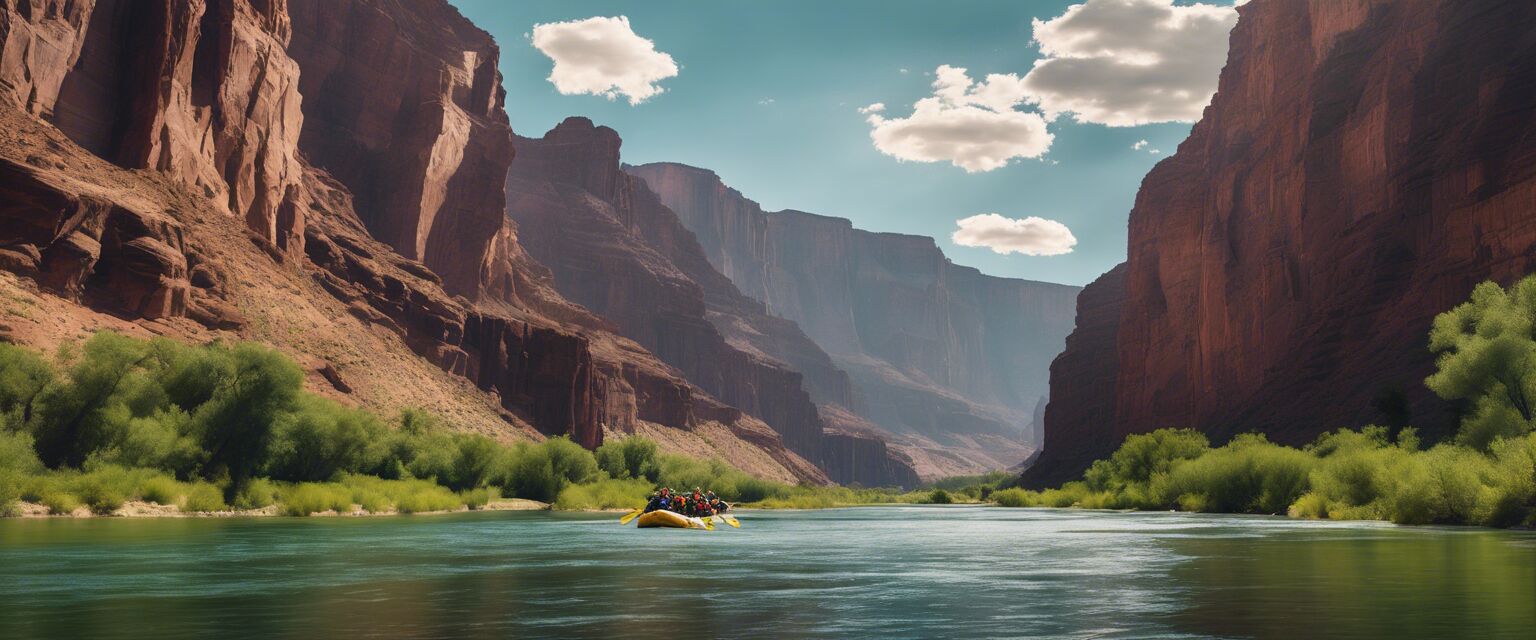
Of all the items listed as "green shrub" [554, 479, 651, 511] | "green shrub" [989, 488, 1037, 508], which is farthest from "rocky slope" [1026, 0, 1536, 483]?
"green shrub" [554, 479, 651, 511]

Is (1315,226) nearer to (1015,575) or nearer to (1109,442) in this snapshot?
(1109,442)

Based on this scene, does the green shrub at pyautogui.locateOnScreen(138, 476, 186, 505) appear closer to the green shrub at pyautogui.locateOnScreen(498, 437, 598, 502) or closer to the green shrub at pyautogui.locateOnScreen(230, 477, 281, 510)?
the green shrub at pyautogui.locateOnScreen(230, 477, 281, 510)

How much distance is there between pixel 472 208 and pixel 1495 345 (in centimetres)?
14159

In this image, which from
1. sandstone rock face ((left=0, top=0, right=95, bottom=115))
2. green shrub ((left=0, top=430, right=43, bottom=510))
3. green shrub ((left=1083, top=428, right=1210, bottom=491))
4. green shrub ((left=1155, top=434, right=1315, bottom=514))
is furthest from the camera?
green shrub ((left=1083, top=428, right=1210, bottom=491))

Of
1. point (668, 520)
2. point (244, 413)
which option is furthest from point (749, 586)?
point (244, 413)

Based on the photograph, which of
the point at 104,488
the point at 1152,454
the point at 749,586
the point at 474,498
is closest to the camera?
the point at 749,586

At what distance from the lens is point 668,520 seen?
58562mm

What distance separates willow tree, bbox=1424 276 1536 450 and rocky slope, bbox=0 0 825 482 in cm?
7258

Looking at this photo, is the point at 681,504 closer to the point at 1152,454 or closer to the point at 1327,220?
the point at 1152,454

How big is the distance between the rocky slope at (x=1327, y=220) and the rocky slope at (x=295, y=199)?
78158 mm

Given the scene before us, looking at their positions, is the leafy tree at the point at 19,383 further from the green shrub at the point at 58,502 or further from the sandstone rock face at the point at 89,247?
the sandstone rock face at the point at 89,247

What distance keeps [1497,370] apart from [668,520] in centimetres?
3742

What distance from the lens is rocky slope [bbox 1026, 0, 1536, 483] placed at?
9306 cm

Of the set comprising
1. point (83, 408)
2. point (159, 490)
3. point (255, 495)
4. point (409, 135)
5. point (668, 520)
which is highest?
point (409, 135)
